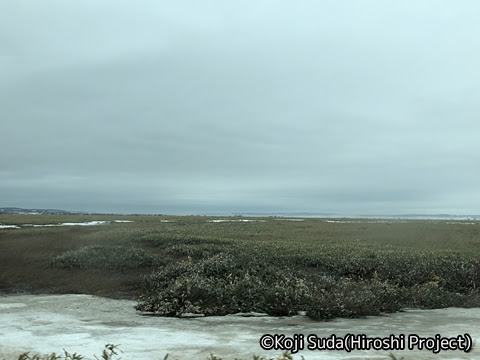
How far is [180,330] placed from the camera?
1062 centimetres

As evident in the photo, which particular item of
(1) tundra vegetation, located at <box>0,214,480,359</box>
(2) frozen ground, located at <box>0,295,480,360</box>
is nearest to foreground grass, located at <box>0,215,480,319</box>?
(1) tundra vegetation, located at <box>0,214,480,359</box>

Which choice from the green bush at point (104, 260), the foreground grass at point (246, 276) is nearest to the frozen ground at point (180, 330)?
the foreground grass at point (246, 276)

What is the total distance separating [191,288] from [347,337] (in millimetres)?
6295

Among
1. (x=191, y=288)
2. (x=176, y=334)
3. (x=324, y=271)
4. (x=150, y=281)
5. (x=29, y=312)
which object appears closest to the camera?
(x=176, y=334)

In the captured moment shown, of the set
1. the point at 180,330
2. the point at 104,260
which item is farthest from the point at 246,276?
the point at 104,260

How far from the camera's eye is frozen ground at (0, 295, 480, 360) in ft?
27.2

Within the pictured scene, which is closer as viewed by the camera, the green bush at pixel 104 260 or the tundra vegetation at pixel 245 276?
the tundra vegetation at pixel 245 276

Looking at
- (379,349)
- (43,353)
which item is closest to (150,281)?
(43,353)

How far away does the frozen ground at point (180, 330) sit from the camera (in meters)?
8.30

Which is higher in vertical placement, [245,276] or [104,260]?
[245,276]

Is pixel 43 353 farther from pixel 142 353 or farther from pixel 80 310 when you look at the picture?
pixel 80 310

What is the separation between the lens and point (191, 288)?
14203 mm

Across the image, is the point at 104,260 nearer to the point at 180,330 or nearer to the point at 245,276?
the point at 245,276

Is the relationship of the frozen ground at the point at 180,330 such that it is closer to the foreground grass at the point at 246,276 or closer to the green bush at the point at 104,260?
the foreground grass at the point at 246,276
